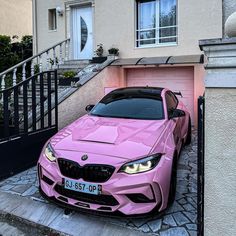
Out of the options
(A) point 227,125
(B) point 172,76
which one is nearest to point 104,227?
(A) point 227,125

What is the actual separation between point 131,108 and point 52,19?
894 centimetres

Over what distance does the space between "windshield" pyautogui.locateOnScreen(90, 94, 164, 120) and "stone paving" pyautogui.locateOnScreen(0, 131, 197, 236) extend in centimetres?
118

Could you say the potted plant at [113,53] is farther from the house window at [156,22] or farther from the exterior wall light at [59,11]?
the exterior wall light at [59,11]

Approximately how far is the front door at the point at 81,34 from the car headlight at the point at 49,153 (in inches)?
314

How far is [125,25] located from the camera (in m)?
10.1

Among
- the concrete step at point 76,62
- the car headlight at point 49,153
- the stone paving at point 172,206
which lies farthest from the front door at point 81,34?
the car headlight at point 49,153

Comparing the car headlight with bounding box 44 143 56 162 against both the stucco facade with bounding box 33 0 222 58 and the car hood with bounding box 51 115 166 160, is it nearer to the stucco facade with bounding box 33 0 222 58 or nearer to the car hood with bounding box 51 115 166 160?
the car hood with bounding box 51 115 166 160

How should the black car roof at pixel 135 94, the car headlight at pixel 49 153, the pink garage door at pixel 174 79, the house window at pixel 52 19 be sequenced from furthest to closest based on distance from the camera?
the house window at pixel 52 19 < the pink garage door at pixel 174 79 < the black car roof at pixel 135 94 < the car headlight at pixel 49 153

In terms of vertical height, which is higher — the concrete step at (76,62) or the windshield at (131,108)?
→ the concrete step at (76,62)

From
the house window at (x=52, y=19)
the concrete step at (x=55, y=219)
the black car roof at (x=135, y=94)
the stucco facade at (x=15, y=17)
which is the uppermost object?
the stucco facade at (x=15, y=17)

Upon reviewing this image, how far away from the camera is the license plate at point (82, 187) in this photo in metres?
3.22

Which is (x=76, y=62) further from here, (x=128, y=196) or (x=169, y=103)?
(x=128, y=196)

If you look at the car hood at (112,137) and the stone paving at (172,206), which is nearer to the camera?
the stone paving at (172,206)

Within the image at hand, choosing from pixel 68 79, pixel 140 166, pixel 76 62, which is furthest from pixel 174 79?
pixel 140 166
